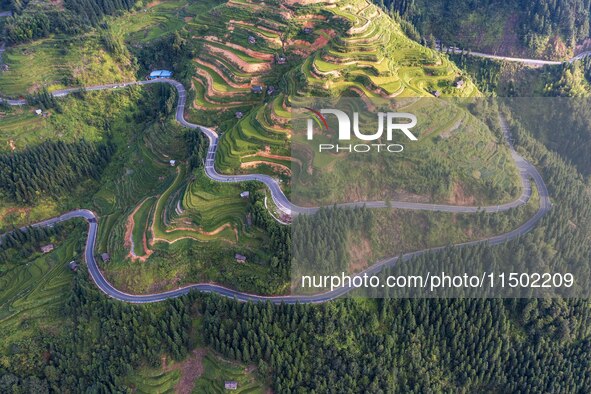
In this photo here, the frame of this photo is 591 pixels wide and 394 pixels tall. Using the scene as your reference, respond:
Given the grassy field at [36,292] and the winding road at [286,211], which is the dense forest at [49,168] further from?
the grassy field at [36,292]

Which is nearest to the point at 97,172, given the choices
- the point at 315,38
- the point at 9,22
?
the point at 9,22

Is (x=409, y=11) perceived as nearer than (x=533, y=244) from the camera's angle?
No

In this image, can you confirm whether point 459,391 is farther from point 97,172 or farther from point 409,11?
point 409,11

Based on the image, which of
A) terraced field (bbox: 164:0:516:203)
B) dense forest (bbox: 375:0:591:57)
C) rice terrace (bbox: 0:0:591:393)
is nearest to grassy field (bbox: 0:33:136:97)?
rice terrace (bbox: 0:0:591:393)

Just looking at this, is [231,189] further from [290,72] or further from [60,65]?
[60,65]

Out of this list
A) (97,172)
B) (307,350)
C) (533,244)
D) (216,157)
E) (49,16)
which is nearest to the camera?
(307,350)

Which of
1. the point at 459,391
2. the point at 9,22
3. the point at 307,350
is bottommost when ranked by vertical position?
the point at 459,391
